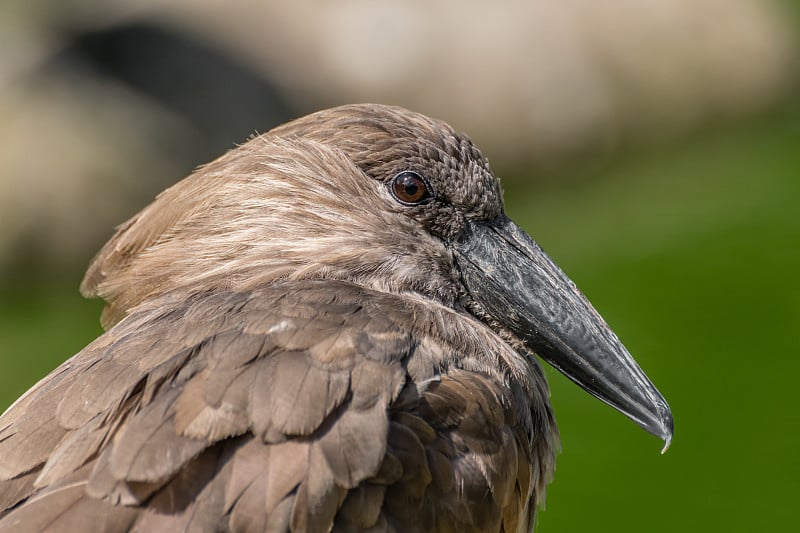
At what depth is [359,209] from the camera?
3.56 meters

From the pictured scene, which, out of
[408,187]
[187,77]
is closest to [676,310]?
[187,77]

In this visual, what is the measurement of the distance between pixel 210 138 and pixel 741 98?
5347mm

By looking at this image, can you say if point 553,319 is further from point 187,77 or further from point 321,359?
point 187,77

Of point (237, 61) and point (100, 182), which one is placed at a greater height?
point (237, 61)

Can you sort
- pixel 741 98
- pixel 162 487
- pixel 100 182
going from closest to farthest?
pixel 162 487, pixel 100 182, pixel 741 98

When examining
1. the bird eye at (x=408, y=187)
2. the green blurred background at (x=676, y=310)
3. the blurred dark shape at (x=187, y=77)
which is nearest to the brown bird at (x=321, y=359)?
the bird eye at (x=408, y=187)

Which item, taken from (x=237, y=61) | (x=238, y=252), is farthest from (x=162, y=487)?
(x=237, y=61)

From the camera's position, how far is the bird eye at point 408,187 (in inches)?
140

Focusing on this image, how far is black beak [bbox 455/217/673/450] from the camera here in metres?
3.58

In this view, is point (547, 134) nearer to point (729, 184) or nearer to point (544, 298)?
point (729, 184)

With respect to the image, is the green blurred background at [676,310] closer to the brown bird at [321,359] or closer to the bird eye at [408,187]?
the brown bird at [321,359]

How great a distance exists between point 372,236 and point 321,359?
0.70 metres

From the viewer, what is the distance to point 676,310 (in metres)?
8.38

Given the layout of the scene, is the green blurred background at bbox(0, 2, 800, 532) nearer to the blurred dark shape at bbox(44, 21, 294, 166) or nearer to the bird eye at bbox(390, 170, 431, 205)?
the blurred dark shape at bbox(44, 21, 294, 166)
